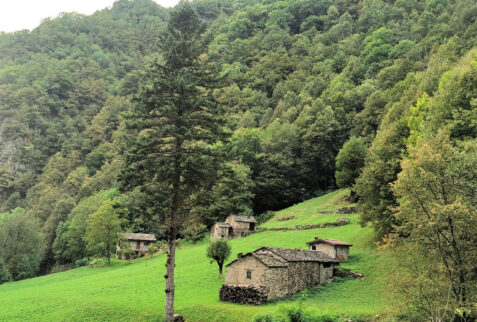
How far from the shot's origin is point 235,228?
178 feet

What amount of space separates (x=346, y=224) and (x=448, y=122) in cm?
2058

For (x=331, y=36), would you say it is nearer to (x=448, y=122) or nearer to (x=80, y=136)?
(x=80, y=136)

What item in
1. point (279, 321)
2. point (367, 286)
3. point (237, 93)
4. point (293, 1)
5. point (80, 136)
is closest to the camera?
point (279, 321)

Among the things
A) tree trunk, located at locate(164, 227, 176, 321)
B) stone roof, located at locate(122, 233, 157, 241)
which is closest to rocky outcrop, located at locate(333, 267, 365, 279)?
tree trunk, located at locate(164, 227, 176, 321)

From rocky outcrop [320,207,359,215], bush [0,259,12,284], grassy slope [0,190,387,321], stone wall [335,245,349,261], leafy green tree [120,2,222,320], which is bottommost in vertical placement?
bush [0,259,12,284]

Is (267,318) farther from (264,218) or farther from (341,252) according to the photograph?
(264,218)

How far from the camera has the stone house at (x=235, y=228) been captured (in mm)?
53406

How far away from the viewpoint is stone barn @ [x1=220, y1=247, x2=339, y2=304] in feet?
85.3

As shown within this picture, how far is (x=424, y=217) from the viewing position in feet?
54.3

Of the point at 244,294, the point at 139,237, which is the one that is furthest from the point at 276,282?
the point at 139,237

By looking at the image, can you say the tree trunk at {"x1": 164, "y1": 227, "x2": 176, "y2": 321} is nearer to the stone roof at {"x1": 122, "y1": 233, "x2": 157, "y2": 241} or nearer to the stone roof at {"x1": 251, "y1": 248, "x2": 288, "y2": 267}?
the stone roof at {"x1": 251, "y1": 248, "x2": 288, "y2": 267}

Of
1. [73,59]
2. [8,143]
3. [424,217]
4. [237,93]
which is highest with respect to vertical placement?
[73,59]

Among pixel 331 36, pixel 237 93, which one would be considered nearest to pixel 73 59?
pixel 237 93

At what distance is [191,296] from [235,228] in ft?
88.1
